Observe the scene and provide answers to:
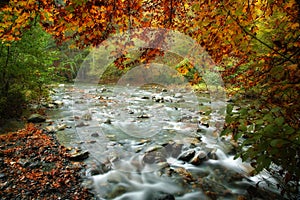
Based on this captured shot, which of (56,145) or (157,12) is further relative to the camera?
(56,145)

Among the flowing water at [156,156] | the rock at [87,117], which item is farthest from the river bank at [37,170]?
the rock at [87,117]

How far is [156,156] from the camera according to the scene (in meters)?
4.46

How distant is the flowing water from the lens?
3.46 meters

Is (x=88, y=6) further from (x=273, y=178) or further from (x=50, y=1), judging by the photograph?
(x=273, y=178)

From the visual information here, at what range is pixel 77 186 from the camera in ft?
10.7

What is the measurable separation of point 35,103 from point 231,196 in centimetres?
712

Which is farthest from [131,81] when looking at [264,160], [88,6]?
[264,160]

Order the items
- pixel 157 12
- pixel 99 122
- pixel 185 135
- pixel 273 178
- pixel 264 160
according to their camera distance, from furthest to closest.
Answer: pixel 99 122 < pixel 185 135 < pixel 157 12 < pixel 273 178 < pixel 264 160

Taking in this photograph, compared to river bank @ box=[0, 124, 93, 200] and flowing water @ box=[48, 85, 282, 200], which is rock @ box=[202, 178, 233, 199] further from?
river bank @ box=[0, 124, 93, 200]

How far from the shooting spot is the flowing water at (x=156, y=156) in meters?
3.46

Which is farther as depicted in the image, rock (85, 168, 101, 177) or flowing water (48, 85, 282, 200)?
rock (85, 168, 101, 177)

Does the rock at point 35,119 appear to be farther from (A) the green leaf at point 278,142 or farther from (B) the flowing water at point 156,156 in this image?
(A) the green leaf at point 278,142

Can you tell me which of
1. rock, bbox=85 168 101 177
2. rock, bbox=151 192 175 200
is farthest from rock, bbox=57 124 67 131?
rock, bbox=151 192 175 200

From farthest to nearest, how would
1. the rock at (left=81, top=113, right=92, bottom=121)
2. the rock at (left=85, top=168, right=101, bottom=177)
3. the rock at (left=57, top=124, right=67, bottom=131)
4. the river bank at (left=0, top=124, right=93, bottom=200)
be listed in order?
the rock at (left=81, top=113, right=92, bottom=121)
the rock at (left=57, top=124, right=67, bottom=131)
the rock at (left=85, top=168, right=101, bottom=177)
the river bank at (left=0, top=124, right=93, bottom=200)
